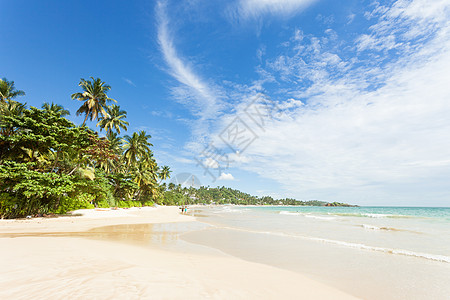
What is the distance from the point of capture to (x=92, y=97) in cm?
3228

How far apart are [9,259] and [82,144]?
16.8 metres

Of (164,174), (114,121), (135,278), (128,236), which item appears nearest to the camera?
(135,278)

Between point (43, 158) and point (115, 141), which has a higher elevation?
point (115, 141)

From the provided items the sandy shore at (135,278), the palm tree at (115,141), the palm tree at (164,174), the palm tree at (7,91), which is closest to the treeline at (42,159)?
the palm tree at (7,91)

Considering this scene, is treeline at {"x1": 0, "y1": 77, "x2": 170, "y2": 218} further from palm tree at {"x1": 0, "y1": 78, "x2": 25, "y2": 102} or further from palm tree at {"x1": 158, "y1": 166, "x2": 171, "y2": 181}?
palm tree at {"x1": 158, "y1": 166, "x2": 171, "y2": 181}

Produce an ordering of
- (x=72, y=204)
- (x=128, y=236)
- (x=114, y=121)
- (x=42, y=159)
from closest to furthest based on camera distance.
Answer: (x=128, y=236), (x=42, y=159), (x=72, y=204), (x=114, y=121)

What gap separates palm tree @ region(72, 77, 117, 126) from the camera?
104 ft

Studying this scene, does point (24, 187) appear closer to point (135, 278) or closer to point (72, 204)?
point (72, 204)

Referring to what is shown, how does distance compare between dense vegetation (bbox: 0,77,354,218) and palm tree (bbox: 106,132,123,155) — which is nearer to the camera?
dense vegetation (bbox: 0,77,354,218)

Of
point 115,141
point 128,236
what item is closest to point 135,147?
point 115,141

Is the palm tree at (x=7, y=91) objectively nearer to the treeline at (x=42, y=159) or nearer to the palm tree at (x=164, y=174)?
the treeline at (x=42, y=159)

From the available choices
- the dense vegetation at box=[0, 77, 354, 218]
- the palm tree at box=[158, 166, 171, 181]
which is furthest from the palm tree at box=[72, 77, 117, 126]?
the palm tree at box=[158, 166, 171, 181]

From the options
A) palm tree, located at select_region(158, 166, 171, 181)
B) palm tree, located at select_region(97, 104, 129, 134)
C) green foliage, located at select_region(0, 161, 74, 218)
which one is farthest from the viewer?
palm tree, located at select_region(158, 166, 171, 181)

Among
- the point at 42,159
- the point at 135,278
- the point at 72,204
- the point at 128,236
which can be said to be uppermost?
the point at 42,159
